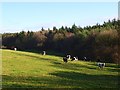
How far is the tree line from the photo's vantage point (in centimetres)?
9756

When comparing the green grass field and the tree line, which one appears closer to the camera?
the green grass field

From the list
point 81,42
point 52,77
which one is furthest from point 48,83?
point 81,42

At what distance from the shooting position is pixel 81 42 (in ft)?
378

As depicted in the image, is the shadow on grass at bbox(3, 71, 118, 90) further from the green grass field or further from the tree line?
the tree line

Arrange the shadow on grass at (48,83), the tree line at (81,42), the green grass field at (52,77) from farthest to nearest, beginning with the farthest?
the tree line at (81,42), the green grass field at (52,77), the shadow on grass at (48,83)

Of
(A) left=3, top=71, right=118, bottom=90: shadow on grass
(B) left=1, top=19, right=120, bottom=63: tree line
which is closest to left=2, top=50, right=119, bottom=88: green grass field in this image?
(A) left=3, top=71, right=118, bottom=90: shadow on grass

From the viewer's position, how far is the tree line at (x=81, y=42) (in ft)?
320

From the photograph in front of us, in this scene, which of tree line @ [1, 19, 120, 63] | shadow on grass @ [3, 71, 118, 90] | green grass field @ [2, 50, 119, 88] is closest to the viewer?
shadow on grass @ [3, 71, 118, 90]

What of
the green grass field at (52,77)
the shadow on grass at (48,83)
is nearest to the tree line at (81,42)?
the green grass field at (52,77)

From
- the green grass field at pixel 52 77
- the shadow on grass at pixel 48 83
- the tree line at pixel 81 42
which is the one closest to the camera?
the shadow on grass at pixel 48 83

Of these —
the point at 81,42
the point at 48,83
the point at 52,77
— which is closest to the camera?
the point at 48,83

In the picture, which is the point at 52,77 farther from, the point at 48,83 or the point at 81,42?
the point at 81,42

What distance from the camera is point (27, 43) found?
154 meters

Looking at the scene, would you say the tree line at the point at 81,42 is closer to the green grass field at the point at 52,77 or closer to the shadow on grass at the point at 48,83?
the green grass field at the point at 52,77
